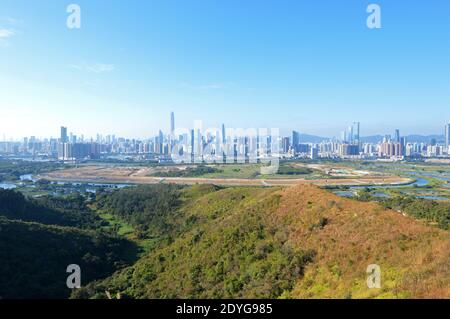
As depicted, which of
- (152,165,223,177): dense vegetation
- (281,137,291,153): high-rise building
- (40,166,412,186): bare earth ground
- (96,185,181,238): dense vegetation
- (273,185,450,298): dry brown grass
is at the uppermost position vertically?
(281,137,291,153): high-rise building

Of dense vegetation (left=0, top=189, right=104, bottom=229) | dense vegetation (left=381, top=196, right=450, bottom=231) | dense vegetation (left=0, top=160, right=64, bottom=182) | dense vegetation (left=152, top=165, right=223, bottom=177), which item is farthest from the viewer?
dense vegetation (left=0, top=160, right=64, bottom=182)

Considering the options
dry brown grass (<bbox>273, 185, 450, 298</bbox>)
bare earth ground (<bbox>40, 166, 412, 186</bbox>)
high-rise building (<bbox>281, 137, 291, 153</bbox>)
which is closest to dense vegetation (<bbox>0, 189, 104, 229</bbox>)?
dry brown grass (<bbox>273, 185, 450, 298</bbox>)

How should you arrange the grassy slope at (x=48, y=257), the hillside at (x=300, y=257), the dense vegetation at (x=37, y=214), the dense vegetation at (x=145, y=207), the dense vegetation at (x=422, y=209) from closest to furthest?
the hillside at (x=300, y=257) → the grassy slope at (x=48, y=257) → the dense vegetation at (x=422, y=209) → the dense vegetation at (x=37, y=214) → the dense vegetation at (x=145, y=207)

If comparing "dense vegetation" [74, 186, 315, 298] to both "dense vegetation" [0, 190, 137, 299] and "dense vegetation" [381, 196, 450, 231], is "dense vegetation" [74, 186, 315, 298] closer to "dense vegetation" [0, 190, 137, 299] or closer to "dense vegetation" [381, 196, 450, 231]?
"dense vegetation" [0, 190, 137, 299]

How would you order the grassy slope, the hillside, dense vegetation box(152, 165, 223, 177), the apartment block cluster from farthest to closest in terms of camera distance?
the apartment block cluster
dense vegetation box(152, 165, 223, 177)
the grassy slope
the hillside

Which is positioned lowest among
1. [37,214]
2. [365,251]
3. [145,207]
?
[145,207]

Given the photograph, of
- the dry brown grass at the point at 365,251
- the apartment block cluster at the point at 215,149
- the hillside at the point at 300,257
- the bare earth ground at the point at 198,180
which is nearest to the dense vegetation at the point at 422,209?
the hillside at the point at 300,257

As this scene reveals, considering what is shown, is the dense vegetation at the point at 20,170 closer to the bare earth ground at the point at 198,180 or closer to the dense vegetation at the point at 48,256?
the bare earth ground at the point at 198,180

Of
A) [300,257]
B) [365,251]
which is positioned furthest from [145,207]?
[365,251]

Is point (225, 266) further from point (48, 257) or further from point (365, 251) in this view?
point (48, 257)

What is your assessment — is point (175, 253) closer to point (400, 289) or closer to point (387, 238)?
point (387, 238)
